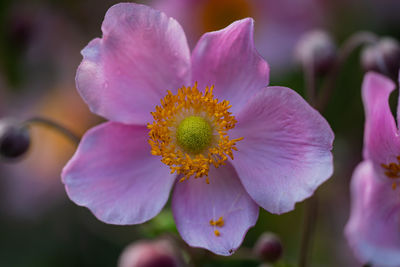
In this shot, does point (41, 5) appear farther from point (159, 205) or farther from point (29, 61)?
point (159, 205)

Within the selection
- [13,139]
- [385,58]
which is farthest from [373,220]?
[13,139]

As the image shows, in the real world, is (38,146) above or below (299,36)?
below

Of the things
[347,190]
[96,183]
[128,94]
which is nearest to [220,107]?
[128,94]

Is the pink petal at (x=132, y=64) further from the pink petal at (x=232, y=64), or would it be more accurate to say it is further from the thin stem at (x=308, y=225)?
the thin stem at (x=308, y=225)

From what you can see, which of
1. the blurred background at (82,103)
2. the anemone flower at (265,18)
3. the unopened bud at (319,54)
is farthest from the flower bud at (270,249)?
the anemone flower at (265,18)

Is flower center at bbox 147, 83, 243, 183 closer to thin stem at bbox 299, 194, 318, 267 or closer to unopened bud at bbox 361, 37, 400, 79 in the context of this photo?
thin stem at bbox 299, 194, 318, 267

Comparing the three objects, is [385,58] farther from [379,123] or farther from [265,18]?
[265,18]
